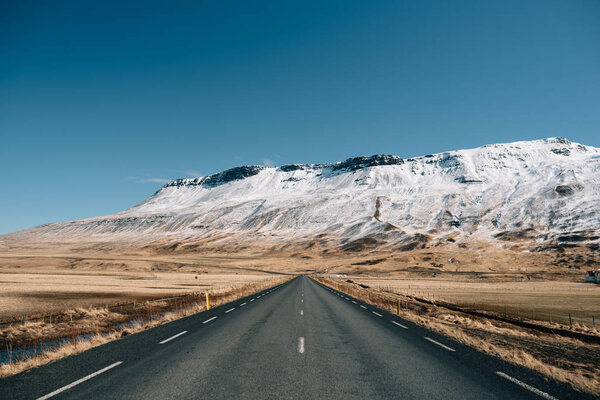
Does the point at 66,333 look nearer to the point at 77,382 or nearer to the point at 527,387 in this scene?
the point at 77,382

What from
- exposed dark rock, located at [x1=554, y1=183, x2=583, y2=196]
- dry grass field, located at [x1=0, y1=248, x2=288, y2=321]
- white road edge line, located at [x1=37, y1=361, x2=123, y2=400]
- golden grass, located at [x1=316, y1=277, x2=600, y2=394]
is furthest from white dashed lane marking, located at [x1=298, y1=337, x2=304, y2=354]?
exposed dark rock, located at [x1=554, y1=183, x2=583, y2=196]

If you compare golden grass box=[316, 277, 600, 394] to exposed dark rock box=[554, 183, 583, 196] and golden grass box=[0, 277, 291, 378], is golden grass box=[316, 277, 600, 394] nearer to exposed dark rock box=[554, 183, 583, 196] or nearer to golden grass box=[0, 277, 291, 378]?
golden grass box=[0, 277, 291, 378]

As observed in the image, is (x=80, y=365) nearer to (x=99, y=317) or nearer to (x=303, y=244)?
(x=99, y=317)

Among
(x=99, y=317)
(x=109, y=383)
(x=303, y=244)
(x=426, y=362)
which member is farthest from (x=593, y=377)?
(x=303, y=244)

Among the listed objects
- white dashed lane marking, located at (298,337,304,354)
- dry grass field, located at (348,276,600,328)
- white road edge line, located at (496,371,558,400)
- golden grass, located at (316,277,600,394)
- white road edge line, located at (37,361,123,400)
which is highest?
white road edge line, located at (37,361,123,400)

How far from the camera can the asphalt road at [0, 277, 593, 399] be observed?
6.86 metres

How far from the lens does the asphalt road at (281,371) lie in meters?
6.86

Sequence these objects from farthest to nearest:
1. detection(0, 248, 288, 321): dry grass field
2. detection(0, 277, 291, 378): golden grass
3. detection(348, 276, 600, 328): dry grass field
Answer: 1. detection(0, 248, 288, 321): dry grass field
2. detection(348, 276, 600, 328): dry grass field
3. detection(0, 277, 291, 378): golden grass

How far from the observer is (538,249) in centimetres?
13175

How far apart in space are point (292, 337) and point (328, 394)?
627cm

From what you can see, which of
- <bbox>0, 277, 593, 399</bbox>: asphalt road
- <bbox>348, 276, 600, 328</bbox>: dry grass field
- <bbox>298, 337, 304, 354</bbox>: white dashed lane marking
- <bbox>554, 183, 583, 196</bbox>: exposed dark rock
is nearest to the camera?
<bbox>0, 277, 593, 399</bbox>: asphalt road

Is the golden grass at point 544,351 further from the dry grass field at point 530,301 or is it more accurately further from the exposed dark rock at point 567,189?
the exposed dark rock at point 567,189

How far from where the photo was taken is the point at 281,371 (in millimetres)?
8328

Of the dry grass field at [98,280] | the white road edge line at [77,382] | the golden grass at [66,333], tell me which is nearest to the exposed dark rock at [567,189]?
the dry grass field at [98,280]
